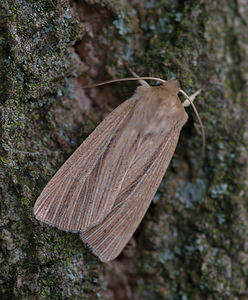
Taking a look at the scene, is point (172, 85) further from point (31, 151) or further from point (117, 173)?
point (31, 151)

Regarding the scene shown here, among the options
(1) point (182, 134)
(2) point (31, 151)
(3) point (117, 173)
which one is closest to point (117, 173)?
(3) point (117, 173)

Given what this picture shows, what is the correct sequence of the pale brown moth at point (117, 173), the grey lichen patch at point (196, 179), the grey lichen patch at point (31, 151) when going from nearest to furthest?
the grey lichen patch at point (31, 151)
the pale brown moth at point (117, 173)
the grey lichen patch at point (196, 179)

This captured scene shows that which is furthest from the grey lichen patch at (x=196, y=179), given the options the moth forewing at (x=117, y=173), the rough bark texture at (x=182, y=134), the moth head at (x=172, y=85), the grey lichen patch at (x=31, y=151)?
the grey lichen patch at (x=31, y=151)

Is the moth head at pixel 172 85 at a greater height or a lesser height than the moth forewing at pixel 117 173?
greater

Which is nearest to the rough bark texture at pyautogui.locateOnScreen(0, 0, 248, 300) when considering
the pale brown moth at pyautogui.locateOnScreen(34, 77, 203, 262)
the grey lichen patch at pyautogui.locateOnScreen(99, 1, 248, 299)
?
the grey lichen patch at pyautogui.locateOnScreen(99, 1, 248, 299)

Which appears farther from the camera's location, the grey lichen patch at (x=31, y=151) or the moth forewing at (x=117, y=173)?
the moth forewing at (x=117, y=173)

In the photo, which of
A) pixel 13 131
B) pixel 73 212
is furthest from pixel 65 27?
pixel 73 212

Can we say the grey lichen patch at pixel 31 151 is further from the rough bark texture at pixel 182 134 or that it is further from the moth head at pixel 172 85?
the moth head at pixel 172 85
